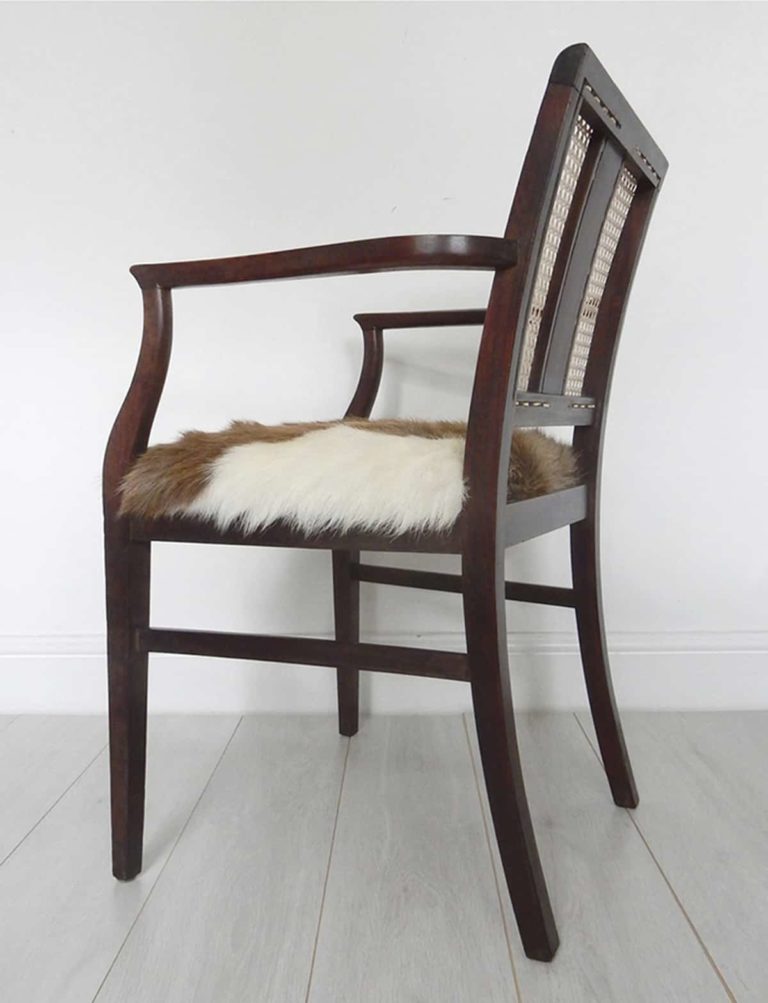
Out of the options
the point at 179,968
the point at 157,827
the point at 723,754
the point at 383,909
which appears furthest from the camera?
the point at 723,754

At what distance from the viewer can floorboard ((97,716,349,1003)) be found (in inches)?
31.4

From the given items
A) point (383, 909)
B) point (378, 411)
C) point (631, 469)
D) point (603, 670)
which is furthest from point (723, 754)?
point (378, 411)

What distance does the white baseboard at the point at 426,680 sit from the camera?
5.19 feet

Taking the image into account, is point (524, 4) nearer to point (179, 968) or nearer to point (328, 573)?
point (328, 573)

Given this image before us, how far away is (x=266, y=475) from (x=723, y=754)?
102 centimetres

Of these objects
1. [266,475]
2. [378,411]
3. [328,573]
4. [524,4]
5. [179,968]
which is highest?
[524,4]

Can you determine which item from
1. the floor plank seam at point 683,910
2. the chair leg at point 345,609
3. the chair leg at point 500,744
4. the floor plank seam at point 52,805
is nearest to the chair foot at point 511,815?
the chair leg at point 500,744

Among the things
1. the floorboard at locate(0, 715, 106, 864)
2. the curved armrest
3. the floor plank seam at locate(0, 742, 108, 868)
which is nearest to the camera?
the curved armrest

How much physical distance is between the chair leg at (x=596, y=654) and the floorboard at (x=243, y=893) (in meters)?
0.43

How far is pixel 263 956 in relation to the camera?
83cm

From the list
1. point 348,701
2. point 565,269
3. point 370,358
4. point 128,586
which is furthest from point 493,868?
Result: point 370,358

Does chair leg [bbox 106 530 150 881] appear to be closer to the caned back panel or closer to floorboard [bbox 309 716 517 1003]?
Answer: floorboard [bbox 309 716 517 1003]

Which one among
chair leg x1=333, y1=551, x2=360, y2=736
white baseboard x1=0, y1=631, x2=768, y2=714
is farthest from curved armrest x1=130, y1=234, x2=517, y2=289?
white baseboard x1=0, y1=631, x2=768, y2=714

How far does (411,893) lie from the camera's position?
950mm
